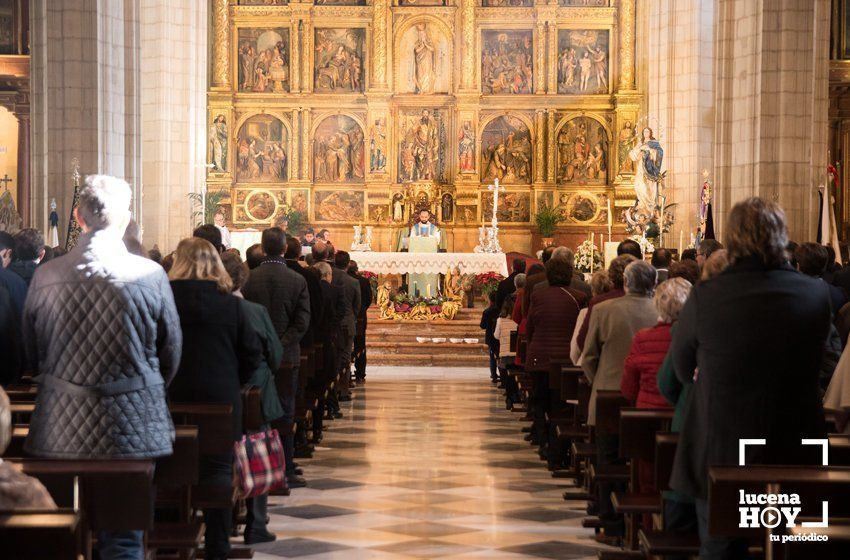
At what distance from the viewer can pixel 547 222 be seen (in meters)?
30.8

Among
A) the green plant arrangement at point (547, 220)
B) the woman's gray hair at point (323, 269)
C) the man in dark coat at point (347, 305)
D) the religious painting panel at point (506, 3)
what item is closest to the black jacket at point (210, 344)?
the woman's gray hair at point (323, 269)

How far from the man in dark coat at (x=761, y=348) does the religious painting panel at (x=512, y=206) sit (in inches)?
1032

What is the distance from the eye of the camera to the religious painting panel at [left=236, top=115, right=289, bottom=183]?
31.6 metres

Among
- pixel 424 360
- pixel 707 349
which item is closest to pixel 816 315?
pixel 707 349

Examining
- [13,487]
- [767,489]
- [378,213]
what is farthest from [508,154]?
[13,487]

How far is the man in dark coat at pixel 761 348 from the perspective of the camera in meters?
5.25

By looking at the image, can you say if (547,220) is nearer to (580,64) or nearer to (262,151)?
(580,64)

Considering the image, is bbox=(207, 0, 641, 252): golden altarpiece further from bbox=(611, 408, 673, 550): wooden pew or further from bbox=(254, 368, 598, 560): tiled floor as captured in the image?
bbox=(611, 408, 673, 550): wooden pew

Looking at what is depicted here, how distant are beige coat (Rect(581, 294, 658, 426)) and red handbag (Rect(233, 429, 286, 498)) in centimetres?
198

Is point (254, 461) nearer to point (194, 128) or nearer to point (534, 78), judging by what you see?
point (194, 128)

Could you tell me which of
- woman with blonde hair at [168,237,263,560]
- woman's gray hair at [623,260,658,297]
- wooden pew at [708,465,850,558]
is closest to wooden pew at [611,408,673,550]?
woman's gray hair at [623,260,658,297]

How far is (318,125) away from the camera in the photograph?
31719 millimetres

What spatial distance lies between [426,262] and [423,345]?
2.29 meters
